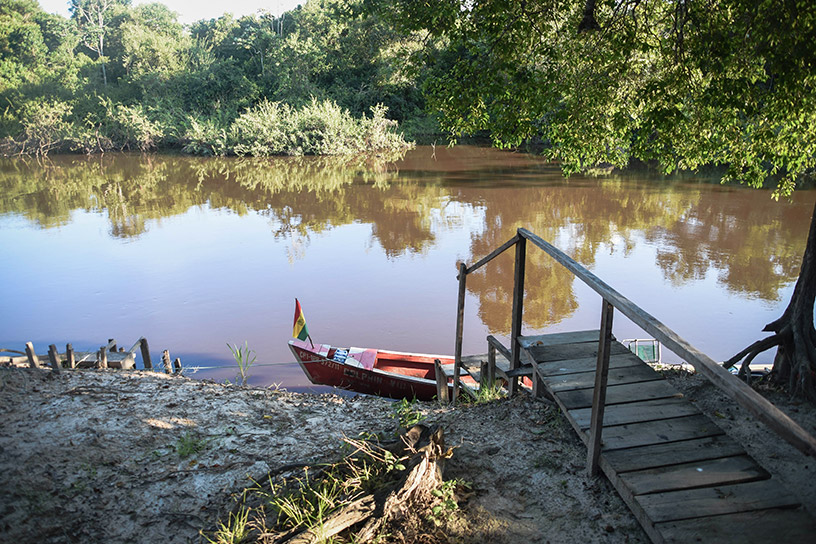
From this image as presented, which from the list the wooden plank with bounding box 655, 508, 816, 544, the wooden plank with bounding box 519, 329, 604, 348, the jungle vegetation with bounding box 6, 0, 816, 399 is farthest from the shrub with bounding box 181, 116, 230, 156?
the wooden plank with bounding box 655, 508, 816, 544

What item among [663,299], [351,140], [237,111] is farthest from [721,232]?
[237,111]

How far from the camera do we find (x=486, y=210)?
58.7ft

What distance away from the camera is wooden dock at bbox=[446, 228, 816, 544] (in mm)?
2463

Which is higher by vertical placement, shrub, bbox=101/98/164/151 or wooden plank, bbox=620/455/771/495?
shrub, bbox=101/98/164/151

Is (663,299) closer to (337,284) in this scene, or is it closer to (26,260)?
(337,284)

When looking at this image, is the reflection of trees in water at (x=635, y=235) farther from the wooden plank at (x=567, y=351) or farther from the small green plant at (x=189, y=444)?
the small green plant at (x=189, y=444)

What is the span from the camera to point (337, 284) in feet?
39.0

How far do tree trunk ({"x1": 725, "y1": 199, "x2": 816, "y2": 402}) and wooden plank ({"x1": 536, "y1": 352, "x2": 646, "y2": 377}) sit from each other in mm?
1446

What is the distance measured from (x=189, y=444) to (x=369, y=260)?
9637 millimetres

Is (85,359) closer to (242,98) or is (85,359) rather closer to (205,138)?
(205,138)

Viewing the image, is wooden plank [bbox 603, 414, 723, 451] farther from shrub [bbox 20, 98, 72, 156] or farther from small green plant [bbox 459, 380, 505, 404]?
shrub [bbox 20, 98, 72, 156]

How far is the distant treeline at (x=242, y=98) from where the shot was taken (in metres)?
31.0

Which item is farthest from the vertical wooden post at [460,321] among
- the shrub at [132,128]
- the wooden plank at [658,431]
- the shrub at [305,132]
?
the shrub at [132,128]

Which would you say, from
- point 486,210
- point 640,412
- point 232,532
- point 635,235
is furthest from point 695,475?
point 486,210
